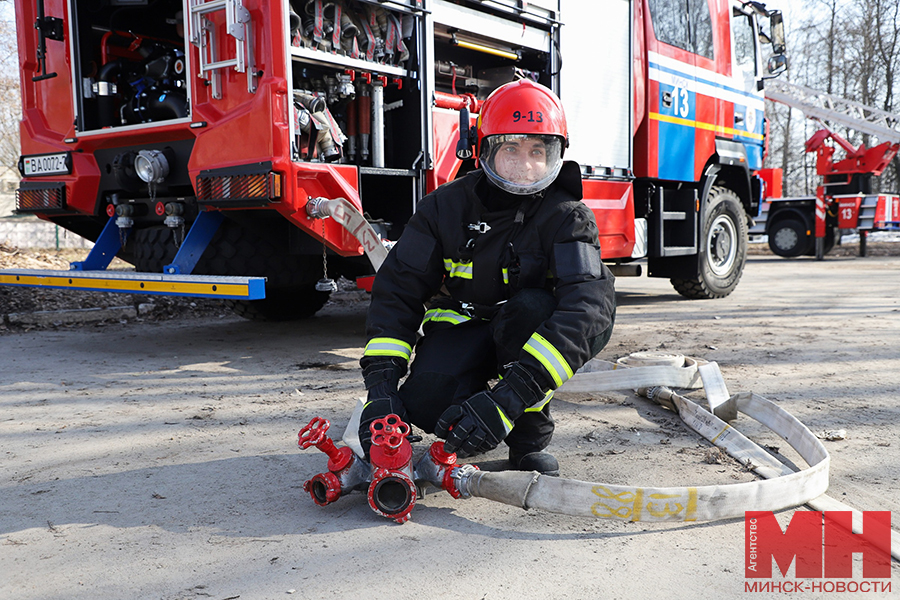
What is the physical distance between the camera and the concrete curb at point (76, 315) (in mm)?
6184

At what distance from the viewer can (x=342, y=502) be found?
231 centimetres

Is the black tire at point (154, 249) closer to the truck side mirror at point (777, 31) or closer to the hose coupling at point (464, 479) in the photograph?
the hose coupling at point (464, 479)

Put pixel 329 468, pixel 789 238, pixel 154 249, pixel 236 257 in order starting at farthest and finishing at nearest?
pixel 789 238, pixel 154 249, pixel 236 257, pixel 329 468

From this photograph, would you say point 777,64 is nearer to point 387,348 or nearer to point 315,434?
point 387,348

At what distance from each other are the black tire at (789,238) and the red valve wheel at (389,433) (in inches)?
622

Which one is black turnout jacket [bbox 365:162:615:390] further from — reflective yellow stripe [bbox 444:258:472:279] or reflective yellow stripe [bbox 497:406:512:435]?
reflective yellow stripe [bbox 497:406:512:435]

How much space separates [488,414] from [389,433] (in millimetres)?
287

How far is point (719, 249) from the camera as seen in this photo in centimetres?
794

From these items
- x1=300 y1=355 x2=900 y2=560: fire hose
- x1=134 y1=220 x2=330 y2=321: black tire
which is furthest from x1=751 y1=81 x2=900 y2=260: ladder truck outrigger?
x1=300 y1=355 x2=900 y2=560: fire hose

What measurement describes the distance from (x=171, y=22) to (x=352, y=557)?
4919mm

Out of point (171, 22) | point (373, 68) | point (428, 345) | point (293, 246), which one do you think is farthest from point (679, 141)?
point (428, 345)

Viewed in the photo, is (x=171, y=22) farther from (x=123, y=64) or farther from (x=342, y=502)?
(x=342, y=502)

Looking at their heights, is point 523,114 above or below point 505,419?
above

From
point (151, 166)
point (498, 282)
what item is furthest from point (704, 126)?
point (498, 282)
